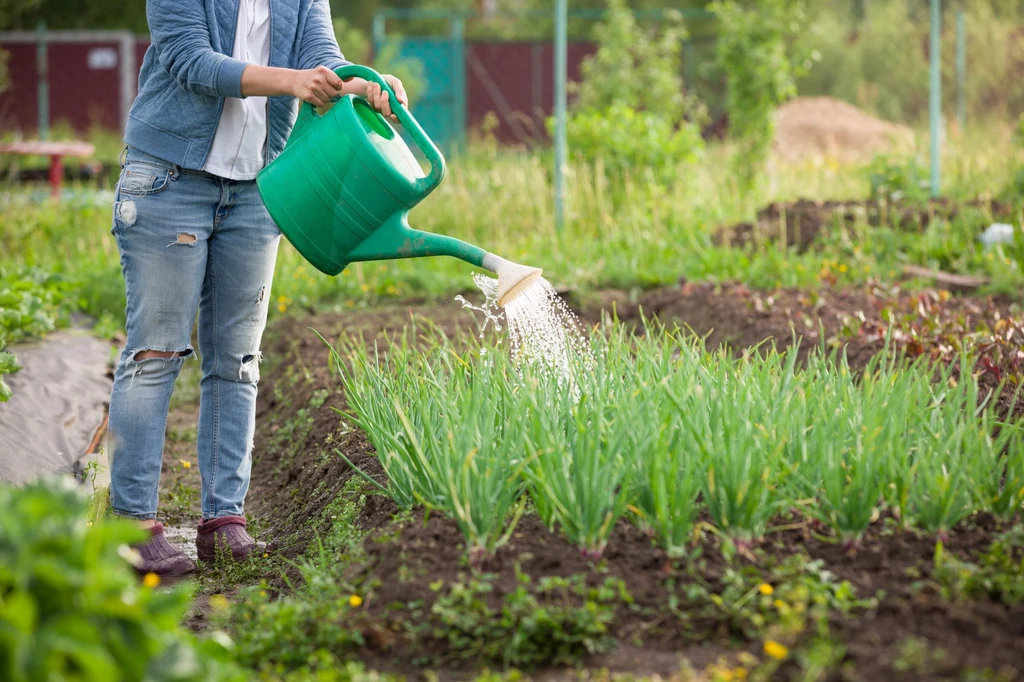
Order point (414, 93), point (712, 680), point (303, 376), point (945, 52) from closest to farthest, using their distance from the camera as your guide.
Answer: point (712, 680), point (303, 376), point (414, 93), point (945, 52)

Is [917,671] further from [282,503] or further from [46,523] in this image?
[282,503]

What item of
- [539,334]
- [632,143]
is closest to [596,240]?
[632,143]

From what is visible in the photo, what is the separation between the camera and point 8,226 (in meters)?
6.61

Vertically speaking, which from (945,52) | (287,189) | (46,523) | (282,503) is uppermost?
(945,52)

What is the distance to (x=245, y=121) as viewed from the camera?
2.73m

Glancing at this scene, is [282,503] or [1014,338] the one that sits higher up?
[1014,338]

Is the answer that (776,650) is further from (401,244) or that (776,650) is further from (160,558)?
(160,558)

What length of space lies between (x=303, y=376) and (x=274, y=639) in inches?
94.6

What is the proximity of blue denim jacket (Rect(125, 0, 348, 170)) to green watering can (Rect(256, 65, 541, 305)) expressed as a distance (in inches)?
7.3

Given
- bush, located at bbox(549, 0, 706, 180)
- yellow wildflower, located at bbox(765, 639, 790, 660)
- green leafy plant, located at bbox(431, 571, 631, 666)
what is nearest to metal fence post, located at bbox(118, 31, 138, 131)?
bush, located at bbox(549, 0, 706, 180)

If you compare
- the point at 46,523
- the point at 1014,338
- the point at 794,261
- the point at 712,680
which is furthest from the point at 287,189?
the point at 794,261

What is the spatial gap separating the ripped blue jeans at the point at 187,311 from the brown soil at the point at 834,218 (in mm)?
3747

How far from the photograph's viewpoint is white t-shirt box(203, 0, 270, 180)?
269 cm

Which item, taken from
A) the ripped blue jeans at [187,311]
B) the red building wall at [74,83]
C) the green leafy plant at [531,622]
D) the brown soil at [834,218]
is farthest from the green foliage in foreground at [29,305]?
the red building wall at [74,83]
